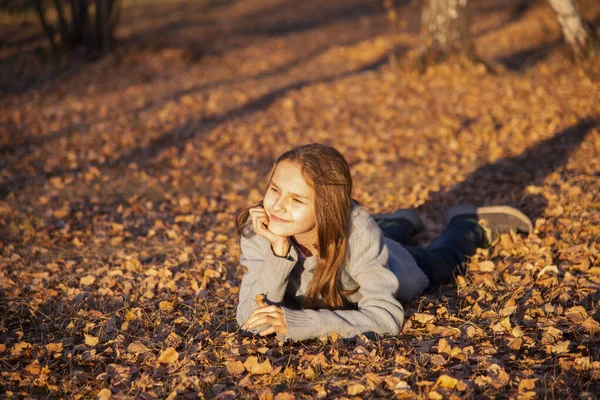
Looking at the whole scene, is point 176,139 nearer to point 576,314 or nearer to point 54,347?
point 54,347

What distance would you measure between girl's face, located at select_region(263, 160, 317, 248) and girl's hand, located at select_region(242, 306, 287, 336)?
457 mm

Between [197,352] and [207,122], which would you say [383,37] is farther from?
[197,352]

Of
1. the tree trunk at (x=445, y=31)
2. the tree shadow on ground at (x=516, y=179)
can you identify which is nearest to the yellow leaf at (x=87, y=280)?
the tree shadow on ground at (x=516, y=179)

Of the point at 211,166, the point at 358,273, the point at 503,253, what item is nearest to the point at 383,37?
the point at 211,166

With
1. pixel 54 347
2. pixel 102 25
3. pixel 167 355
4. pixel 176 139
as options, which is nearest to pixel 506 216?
pixel 167 355

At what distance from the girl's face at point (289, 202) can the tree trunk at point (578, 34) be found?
808 centimetres

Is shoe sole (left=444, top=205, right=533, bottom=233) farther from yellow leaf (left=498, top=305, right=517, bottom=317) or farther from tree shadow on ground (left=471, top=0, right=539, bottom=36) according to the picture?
tree shadow on ground (left=471, top=0, right=539, bottom=36)

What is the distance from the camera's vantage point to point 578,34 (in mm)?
9664

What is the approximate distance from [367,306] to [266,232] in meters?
0.73

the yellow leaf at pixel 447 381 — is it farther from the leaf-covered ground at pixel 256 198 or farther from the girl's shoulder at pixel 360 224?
the girl's shoulder at pixel 360 224

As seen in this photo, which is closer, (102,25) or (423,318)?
(423,318)

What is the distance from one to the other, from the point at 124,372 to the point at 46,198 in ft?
13.4

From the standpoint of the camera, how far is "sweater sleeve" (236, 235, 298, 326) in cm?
323

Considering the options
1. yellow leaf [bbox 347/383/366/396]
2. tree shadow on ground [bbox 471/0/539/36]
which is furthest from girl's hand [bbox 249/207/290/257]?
tree shadow on ground [bbox 471/0/539/36]
